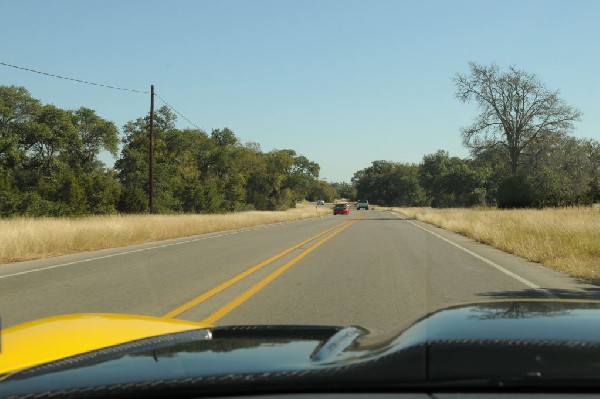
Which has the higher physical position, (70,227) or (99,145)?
(99,145)

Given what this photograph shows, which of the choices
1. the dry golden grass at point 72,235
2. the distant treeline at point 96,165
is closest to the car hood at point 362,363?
the dry golden grass at point 72,235

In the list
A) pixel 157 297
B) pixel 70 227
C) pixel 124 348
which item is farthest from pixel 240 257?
pixel 124 348

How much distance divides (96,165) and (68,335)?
233 feet

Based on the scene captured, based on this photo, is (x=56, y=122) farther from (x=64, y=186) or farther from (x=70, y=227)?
(x=70, y=227)

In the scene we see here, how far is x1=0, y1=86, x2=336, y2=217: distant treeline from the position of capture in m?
46.0

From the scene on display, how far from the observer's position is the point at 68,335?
3.35 m

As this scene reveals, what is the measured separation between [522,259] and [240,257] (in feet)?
25.3

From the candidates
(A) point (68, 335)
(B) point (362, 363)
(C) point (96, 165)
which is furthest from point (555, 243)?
(C) point (96, 165)

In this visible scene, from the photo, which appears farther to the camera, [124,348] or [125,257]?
[125,257]

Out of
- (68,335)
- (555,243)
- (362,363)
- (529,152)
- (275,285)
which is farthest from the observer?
(529,152)

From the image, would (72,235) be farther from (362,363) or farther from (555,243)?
(362,363)

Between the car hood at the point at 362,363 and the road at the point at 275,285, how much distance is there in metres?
2.02

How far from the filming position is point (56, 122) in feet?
195

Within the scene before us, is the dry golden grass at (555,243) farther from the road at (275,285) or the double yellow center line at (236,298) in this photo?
the double yellow center line at (236,298)
